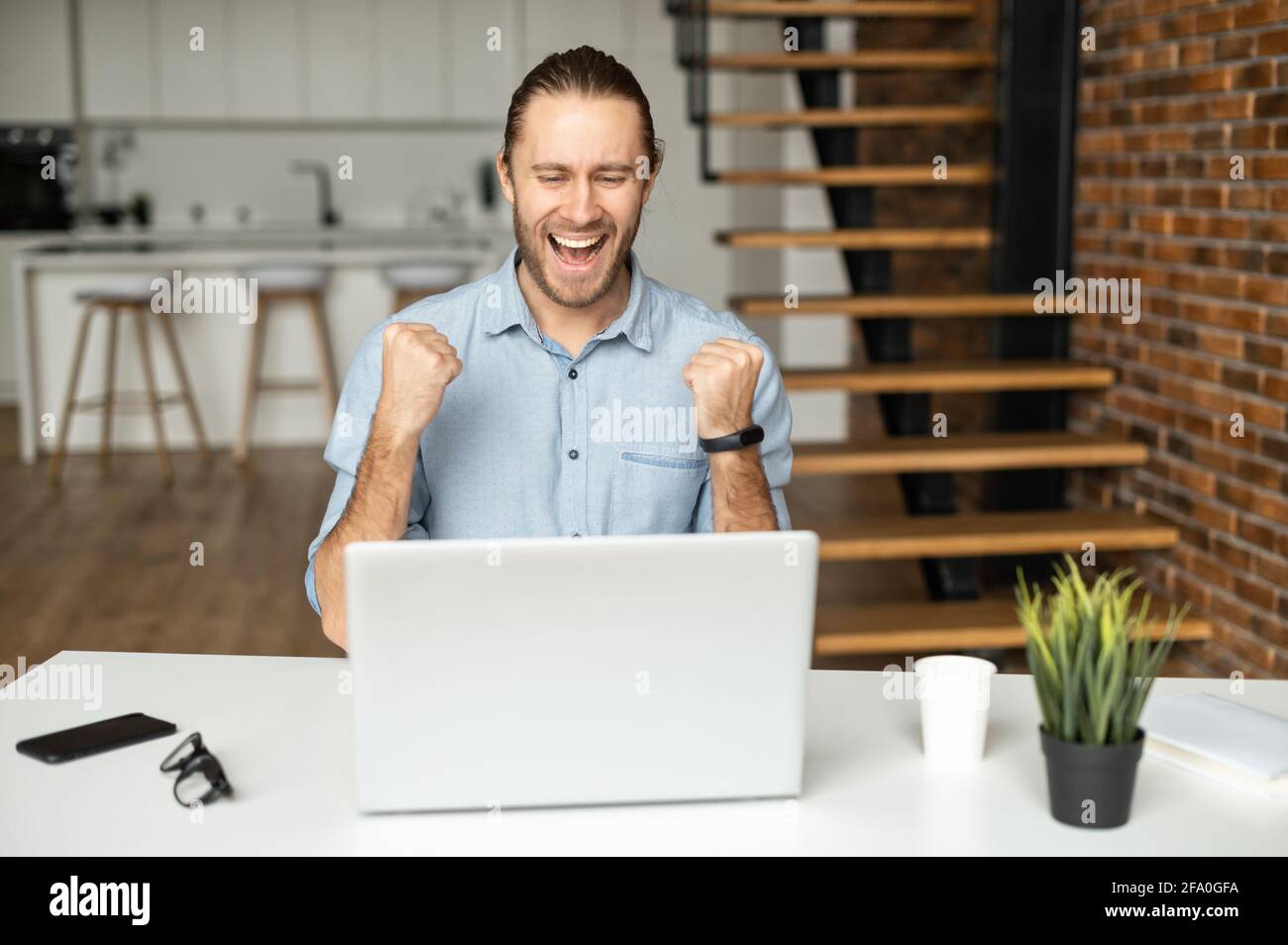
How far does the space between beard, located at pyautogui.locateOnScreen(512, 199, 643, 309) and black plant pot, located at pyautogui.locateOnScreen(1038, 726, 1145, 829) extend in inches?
36.7

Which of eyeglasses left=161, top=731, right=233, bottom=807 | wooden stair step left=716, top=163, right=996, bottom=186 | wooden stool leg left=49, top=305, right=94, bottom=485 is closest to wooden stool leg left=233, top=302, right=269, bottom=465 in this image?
wooden stool leg left=49, top=305, right=94, bottom=485

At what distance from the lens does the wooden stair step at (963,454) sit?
3.73 m

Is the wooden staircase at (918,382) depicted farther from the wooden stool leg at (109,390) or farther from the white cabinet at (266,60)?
the white cabinet at (266,60)

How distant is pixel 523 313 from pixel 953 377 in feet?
6.94

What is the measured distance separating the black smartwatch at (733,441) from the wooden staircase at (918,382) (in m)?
1.66

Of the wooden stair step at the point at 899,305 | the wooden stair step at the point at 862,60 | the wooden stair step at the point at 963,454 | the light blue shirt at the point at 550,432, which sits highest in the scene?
the wooden stair step at the point at 862,60

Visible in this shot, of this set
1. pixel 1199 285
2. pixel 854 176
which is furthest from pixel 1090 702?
pixel 854 176

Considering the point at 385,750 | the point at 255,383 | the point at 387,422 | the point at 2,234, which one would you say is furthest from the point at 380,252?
the point at 385,750

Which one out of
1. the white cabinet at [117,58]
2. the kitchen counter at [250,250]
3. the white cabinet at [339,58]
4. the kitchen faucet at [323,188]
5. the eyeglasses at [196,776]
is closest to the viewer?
the eyeglasses at [196,776]

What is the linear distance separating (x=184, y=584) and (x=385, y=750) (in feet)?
12.3

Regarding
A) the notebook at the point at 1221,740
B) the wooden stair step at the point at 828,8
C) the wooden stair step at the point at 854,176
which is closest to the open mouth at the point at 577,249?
the notebook at the point at 1221,740

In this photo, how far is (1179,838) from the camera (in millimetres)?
1266
